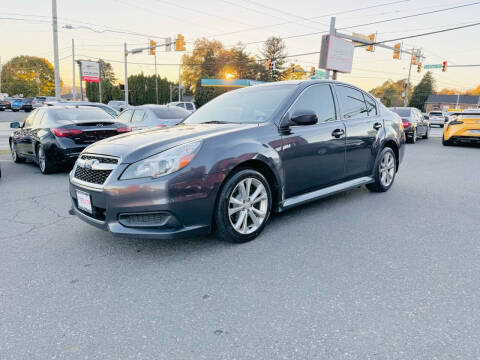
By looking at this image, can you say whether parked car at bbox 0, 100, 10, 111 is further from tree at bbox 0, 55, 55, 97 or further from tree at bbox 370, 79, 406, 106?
tree at bbox 370, 79, 406, 106

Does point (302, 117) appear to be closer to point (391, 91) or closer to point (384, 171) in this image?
point (384, 171)

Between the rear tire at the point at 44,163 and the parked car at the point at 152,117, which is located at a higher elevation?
the parked car at the point at 152,117

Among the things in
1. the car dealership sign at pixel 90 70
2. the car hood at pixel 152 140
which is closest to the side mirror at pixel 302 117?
the car hood at pixel 152 140

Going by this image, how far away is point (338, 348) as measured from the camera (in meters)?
2.11

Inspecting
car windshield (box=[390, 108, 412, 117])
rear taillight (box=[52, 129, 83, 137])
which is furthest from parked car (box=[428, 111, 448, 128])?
rear taillight (box=[52, 129, 83, 137])

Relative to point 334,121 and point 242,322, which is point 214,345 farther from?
point 334,121

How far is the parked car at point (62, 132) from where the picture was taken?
7.47 metres

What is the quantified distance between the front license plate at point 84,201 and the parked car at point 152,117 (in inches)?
254

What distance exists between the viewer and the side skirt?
13.6 ft

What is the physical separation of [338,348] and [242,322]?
23.8 inches

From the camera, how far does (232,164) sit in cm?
350

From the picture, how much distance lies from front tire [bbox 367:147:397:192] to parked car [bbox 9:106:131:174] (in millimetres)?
5179

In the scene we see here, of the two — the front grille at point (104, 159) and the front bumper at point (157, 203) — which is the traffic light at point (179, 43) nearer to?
the front grille at point (104, 159)

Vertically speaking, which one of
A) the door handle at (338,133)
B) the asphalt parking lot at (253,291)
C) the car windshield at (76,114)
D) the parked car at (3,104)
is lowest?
the parked car at (3,104)
